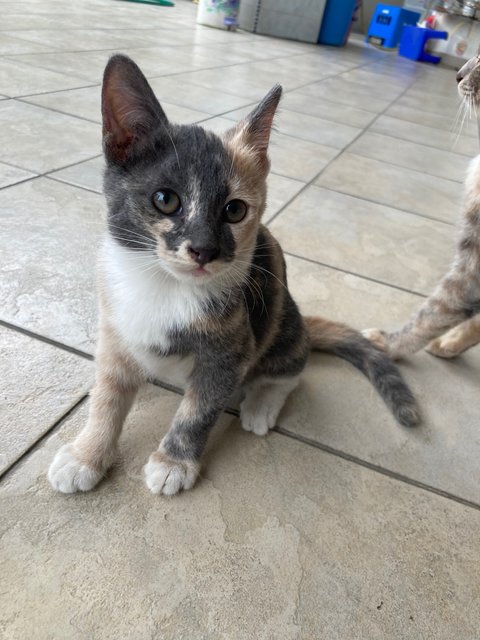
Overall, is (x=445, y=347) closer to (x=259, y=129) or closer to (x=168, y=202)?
(x=259, y=129)

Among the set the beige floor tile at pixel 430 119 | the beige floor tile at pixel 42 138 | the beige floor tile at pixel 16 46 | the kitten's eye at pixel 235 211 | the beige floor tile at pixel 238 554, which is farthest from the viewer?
the beige floor tile at pixel 430 119

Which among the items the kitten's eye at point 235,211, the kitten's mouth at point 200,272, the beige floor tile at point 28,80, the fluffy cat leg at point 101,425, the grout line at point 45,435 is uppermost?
the kitten's eye at point 235,211

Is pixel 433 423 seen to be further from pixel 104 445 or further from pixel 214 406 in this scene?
pixel 104 445

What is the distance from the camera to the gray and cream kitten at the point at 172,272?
1.02 m

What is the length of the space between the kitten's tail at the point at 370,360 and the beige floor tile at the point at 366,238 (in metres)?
0.58

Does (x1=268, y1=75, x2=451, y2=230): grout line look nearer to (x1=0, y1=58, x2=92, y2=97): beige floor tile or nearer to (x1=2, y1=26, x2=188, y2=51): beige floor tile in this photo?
(x1=0, y1=58, x2=92, y2=97): beige floor tile

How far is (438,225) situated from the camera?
2.84 meters

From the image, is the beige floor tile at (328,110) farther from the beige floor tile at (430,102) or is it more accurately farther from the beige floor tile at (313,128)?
the beige floor tile at (430,102)

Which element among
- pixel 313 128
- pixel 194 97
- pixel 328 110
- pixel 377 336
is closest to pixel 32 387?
pixel 377 336

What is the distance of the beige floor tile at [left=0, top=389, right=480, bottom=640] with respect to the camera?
0.93 meters

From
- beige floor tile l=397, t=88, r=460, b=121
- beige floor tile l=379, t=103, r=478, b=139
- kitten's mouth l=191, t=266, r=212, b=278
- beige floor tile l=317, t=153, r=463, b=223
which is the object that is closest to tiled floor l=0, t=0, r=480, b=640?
beige floor tile l=317, t=153, r=463, b=223

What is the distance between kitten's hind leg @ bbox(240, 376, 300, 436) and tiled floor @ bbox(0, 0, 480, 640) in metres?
0.04

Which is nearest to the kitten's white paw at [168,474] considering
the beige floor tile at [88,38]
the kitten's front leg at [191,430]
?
the kitten's front leg at [191,430]

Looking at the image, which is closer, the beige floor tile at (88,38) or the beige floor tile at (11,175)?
the beige floor tile at (11,175)
